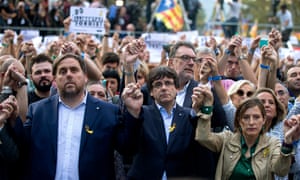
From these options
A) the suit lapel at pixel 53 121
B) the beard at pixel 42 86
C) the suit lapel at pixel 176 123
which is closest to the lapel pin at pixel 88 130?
the suit lapel at pixel 53 121

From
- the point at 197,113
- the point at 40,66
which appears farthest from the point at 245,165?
the point at 40,66

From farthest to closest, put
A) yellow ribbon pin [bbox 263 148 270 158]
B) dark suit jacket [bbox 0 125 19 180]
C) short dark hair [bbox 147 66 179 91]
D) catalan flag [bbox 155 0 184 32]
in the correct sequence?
catalan flag [bbox 155 0 184 32] → short dark hair [bbox 147 66 179 91] → yellow ribbon pin [bbox 263 148 270 158] → dark suit jacket [bbox 0 125 19 180]

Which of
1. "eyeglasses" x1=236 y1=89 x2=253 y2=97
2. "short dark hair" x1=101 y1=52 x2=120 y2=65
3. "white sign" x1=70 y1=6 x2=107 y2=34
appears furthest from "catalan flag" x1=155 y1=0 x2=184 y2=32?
"eyeglasses" x1=236 y1=89 x2=253 y2=97

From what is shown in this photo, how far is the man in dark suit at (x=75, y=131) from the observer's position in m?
6.38

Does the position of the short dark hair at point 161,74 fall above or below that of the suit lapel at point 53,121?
above

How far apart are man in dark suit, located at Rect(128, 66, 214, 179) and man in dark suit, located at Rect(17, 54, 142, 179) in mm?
232

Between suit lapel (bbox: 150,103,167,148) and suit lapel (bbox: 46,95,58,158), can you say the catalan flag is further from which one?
suit lapel (bbox: 46,95,58,158)

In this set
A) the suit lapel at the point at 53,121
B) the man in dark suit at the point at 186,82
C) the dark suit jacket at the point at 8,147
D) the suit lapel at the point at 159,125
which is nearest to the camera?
the dark suit jacket at the point at 8,147

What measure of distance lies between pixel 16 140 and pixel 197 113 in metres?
1.51

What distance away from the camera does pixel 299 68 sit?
31.2ft

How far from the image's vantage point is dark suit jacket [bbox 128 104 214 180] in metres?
6.61

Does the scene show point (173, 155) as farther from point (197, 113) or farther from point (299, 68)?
point (299, 68)

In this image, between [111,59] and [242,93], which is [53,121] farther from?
[111,59]

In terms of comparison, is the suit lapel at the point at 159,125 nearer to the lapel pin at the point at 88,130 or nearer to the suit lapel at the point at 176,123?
the suit lapel at the point at 176,123
